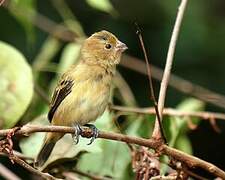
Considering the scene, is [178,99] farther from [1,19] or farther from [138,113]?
[138,113]

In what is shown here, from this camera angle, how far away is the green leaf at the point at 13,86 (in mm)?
4188

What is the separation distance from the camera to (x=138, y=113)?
467cm

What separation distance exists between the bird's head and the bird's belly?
0.80 feet

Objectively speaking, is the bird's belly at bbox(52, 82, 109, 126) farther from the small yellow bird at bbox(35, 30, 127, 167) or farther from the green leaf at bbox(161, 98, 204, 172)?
the green leaf at bbox(161, 98, 204, 172)

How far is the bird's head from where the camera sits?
4.57m

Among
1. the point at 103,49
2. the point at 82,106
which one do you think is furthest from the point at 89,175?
the point at 103,49

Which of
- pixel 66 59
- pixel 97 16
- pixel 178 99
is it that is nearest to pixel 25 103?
pixel 66 59

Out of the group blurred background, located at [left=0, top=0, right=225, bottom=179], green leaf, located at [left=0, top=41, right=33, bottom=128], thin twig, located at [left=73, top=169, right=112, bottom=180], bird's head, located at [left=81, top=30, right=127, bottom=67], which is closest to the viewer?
green leaf, located at [left=0, top=41, right=33, bottom=128]

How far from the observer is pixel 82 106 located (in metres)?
4.36

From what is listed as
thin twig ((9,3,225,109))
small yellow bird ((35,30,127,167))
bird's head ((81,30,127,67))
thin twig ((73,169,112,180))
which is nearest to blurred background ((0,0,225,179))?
thin twig ((9,3,225,109))

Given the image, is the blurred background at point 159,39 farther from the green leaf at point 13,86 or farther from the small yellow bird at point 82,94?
the green leaf at point 13,86

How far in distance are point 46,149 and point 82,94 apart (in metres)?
0.37

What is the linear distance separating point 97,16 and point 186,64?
1045 millimetres

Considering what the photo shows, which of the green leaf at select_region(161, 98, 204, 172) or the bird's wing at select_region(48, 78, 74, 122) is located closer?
the green leaf at select_region(161, 98, 204, 172)
